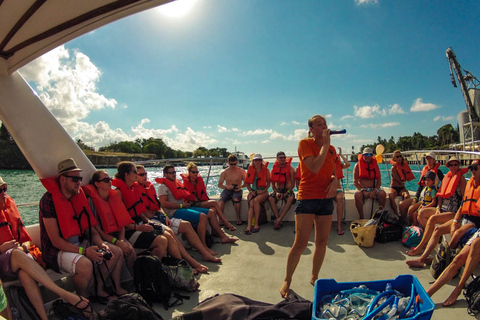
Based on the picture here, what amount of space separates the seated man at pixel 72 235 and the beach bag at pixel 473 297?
2860 millimetres

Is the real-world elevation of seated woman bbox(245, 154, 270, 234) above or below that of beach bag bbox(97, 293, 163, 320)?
above

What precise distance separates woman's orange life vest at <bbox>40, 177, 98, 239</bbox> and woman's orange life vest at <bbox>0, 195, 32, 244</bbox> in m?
0.34

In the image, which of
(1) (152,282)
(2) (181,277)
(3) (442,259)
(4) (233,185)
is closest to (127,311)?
(1) (152,282)

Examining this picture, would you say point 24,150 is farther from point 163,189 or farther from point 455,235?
point 455,235

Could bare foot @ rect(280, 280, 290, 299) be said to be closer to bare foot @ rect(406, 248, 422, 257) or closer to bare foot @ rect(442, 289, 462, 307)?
bare foot @ rect(442, 289, 462, 307)

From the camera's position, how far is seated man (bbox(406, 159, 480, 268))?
2.57m

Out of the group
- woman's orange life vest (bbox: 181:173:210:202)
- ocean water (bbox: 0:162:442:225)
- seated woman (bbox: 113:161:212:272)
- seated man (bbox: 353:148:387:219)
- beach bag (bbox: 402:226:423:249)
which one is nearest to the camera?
seated woman (bbox: 113:161:212:272)

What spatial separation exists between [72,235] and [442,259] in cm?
341

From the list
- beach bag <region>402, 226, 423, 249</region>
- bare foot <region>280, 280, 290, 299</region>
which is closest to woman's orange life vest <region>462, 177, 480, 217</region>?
beach bag <region>402, 226, 423, 249</region>

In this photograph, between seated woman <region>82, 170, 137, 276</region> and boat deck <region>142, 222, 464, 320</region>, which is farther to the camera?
seated woman <region>82, 170, 137, 276</region>

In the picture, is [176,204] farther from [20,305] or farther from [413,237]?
[413,237]

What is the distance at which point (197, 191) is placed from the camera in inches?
166

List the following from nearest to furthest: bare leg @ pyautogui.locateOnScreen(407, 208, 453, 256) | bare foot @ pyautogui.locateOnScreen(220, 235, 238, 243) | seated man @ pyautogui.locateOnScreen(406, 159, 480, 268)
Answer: seated man @ pyautogui.locateOnScreen(406, 159, 480, 268)
bare leg @ pyautogui.locateOnScreen(407, 208, 453, 256)
bare foot @ pyautogui.locateOnScreen(220, 235, 238, 243)

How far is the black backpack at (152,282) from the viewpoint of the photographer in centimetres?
229
